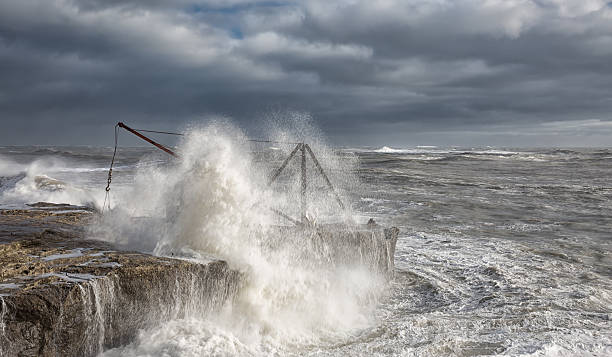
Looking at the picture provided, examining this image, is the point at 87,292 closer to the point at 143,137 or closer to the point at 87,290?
the point at 87,290

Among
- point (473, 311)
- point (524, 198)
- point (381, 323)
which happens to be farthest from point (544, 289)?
point (524, 198)

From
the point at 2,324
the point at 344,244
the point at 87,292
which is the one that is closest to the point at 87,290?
the point at 87,292

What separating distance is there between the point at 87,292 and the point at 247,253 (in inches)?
79.9

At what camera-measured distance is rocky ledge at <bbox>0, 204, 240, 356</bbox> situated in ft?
12.3

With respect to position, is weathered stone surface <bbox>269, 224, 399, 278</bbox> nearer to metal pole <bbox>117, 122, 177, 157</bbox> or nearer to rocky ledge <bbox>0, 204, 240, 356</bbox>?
rocky ledge <bbox>0, 204, 240, 356</bbox>

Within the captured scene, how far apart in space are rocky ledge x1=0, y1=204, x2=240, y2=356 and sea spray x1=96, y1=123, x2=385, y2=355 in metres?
0.25

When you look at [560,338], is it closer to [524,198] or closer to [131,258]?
[131,258]

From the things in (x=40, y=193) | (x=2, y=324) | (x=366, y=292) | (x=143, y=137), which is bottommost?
(x=366, y=292)

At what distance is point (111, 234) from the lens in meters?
6.55

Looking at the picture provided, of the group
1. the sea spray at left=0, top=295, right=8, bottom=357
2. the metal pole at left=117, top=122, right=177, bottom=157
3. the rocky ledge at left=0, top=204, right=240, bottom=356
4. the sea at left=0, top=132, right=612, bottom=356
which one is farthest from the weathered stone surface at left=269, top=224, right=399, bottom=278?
the sea spray at left=0, top=295, right=8, bottom=357

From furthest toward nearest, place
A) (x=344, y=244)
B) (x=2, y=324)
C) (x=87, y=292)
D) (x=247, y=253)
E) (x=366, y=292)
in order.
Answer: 1. (x=344, y=244)
2. (x=366, y=292)
3. (x=247, y=253)
4. (x=87, y=292)
5. (x=2, y=324)

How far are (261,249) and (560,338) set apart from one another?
12.6 feet

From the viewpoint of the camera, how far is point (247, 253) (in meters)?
5.66

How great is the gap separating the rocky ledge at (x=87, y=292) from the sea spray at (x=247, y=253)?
0.83 feet
